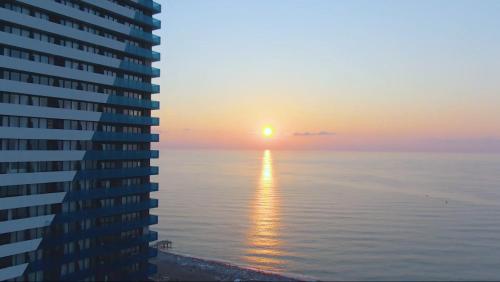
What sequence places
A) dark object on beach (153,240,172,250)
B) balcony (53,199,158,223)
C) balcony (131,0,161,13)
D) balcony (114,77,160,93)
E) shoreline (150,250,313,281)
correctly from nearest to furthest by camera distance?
balcony (53,199,158,223)
balcony (114,77,160,93)
balcony (131,0,161,13)
shoreline (150,250,313,281)
dark object on beach (153,240,172,250)

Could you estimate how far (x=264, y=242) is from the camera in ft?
432

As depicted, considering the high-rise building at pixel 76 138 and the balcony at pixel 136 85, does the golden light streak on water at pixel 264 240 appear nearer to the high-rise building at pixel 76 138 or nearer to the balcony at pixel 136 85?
the high-rise building at pixel 76 138

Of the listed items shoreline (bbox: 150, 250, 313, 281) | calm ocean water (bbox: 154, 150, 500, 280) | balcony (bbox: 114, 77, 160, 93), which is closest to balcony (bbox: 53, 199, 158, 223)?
shoreline (bbox: 150, 250, 313, 281)

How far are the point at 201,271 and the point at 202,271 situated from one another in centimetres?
21

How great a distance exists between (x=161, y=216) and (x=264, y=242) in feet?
172

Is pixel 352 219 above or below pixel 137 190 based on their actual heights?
below

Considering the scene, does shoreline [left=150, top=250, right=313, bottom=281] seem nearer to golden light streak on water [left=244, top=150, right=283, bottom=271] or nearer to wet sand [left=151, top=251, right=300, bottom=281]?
wet sand [left=151, top=251, right=300, bottom=281]

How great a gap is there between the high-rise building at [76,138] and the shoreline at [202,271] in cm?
917

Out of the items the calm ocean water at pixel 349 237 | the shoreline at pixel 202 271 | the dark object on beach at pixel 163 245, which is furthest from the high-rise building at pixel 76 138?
the calm ocean water at pixel 349 237

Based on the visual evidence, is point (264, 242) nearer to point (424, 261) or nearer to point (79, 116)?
point (424, 261)

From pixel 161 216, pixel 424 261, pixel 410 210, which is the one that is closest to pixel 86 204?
pixel 424 261

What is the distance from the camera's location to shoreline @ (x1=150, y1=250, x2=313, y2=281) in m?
89.9

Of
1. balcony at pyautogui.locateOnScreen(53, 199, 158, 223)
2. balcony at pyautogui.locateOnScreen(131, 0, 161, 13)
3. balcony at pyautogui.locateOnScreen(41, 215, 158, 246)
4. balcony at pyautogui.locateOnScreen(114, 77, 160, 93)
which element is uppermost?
balcony at pyautogui.locateOnScreen(131, 0, 161, 13)

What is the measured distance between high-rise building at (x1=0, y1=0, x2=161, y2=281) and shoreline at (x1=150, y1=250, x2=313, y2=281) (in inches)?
361
